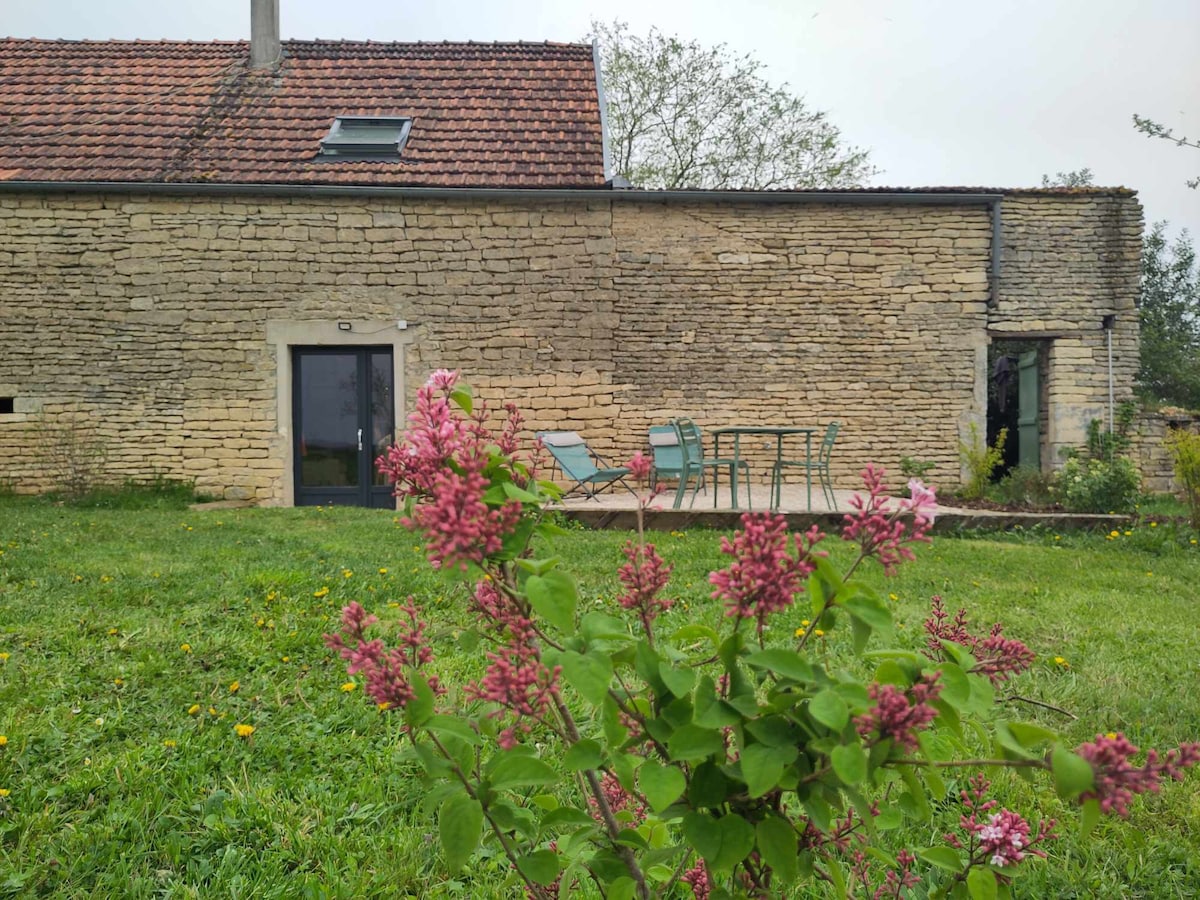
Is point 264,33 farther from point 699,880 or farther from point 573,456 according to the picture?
point 699,880

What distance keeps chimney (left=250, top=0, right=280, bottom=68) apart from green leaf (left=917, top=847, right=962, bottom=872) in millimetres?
13852

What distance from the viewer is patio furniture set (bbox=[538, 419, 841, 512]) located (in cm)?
781

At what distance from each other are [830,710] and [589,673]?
22 cm

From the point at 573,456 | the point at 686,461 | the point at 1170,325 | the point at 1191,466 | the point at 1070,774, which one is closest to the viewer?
the point at 1070,774

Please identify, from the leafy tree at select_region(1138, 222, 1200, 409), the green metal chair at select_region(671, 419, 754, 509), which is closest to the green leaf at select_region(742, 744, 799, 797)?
the green metal chair at select_region(671, 419, 754, 509)

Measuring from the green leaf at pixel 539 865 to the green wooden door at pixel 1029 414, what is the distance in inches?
465

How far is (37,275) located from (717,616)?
10.1 meters

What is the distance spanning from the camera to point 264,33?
11859 millimetres

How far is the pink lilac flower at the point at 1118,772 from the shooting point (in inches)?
24.7

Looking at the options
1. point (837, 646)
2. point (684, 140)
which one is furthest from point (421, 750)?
point (684, 140)

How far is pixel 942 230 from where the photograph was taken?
10359 mm

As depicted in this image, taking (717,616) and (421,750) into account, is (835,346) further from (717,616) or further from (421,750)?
(421,750)

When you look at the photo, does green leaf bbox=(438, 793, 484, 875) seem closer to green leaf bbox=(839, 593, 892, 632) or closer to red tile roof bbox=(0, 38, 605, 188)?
green leaf bbox=(839, 593, 892, 632)

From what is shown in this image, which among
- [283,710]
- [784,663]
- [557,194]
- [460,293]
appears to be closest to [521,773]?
[784,663]
